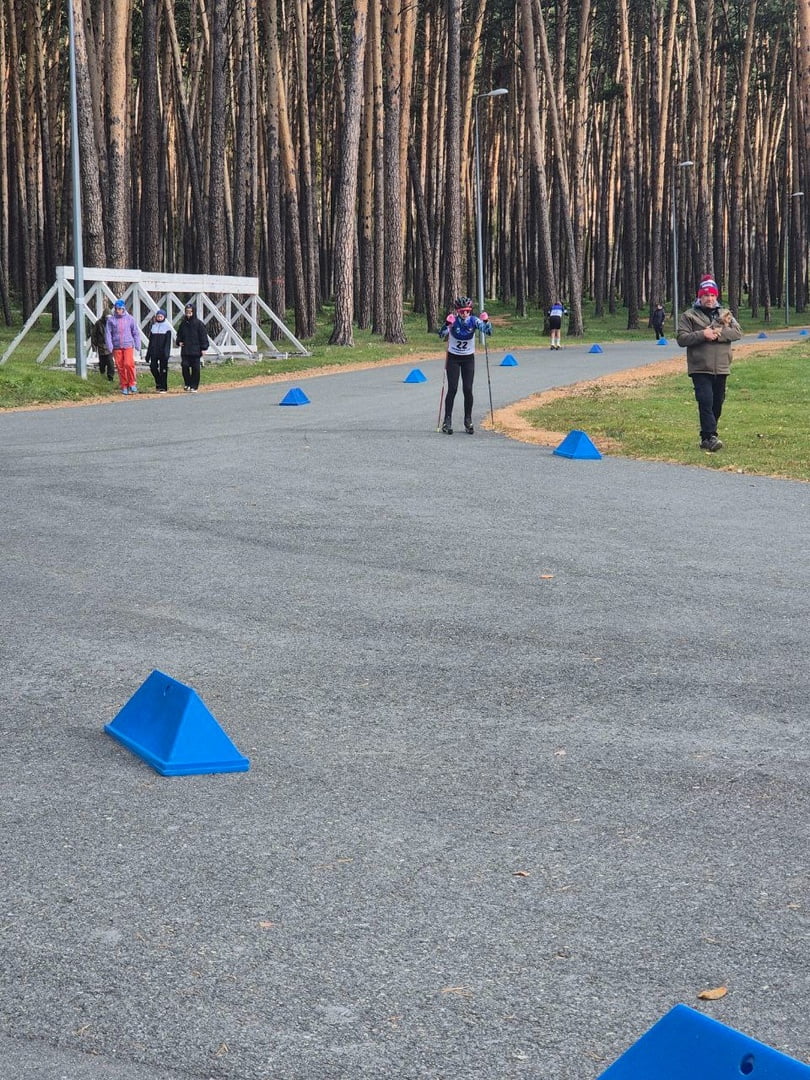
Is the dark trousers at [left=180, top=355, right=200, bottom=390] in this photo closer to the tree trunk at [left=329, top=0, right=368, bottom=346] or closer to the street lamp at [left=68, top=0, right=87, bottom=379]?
the street lamp at [left=68, top=0, right=87, bottom=379]

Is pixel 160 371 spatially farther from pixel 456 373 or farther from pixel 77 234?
pixel 456 373

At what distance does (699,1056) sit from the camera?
2.70m

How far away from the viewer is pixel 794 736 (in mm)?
A: 6223

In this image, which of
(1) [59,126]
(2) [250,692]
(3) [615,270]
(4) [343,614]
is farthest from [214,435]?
(3) [615,270]

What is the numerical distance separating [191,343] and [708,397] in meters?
14.7

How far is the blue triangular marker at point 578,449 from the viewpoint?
703 inches

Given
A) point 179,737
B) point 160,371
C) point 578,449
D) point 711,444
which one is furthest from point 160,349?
point 179,737

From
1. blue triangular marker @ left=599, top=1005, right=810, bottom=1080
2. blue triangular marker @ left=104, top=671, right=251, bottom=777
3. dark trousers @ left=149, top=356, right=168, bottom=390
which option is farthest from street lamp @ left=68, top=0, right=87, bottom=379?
blue triangular marker @ left=599, top=1005, right=810, bottom=1080

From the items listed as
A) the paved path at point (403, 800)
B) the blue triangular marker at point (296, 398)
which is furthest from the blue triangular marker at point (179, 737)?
the blue triangular marker at point (296, 398)

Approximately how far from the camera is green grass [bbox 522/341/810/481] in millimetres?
17969

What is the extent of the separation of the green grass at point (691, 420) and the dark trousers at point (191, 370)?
7.60m

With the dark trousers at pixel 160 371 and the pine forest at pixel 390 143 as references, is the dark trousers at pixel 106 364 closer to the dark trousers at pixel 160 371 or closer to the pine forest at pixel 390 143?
the dark trousers at pixel 160 371

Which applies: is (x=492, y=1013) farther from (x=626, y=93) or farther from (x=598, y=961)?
(x=626, y=93)

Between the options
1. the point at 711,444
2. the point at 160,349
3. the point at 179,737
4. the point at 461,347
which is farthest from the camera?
the point at 160,349
